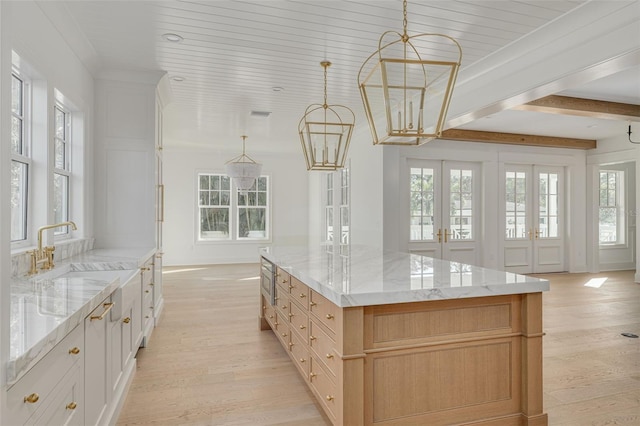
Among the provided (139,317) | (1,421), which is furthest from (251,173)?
(1,421)

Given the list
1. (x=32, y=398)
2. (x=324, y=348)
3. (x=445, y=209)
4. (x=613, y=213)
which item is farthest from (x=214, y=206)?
(x=613, y=213)

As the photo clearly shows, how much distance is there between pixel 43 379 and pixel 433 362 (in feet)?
5.78

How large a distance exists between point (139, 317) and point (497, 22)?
12.7 ft

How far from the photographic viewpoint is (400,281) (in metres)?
2.24

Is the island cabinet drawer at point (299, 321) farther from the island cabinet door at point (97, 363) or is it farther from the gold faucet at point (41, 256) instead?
the gold faucet at point (41, 256)

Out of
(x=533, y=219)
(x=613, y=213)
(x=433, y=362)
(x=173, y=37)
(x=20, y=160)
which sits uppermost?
(x=173, y=37)

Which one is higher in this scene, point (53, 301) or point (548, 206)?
point (548, 206)

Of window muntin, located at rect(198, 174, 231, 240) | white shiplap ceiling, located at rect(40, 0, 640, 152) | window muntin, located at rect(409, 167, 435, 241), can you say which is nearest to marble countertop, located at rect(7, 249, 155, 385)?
white shiplap ceiling, located at rect(40, 0, 640, 152)

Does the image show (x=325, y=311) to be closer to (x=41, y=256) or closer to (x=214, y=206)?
(x=41, y=256)

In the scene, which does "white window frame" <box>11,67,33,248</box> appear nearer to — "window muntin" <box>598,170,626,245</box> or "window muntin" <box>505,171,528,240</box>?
"window muntin" <box>505,171,528,240</box>

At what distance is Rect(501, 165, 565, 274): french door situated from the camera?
7.95m

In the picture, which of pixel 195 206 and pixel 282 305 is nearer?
pixel 282 305

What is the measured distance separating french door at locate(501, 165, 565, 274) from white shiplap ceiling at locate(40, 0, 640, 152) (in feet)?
9.25

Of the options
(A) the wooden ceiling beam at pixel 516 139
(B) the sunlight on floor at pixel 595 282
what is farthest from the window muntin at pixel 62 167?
(B) the sunlight on floor at pixel 595 282
